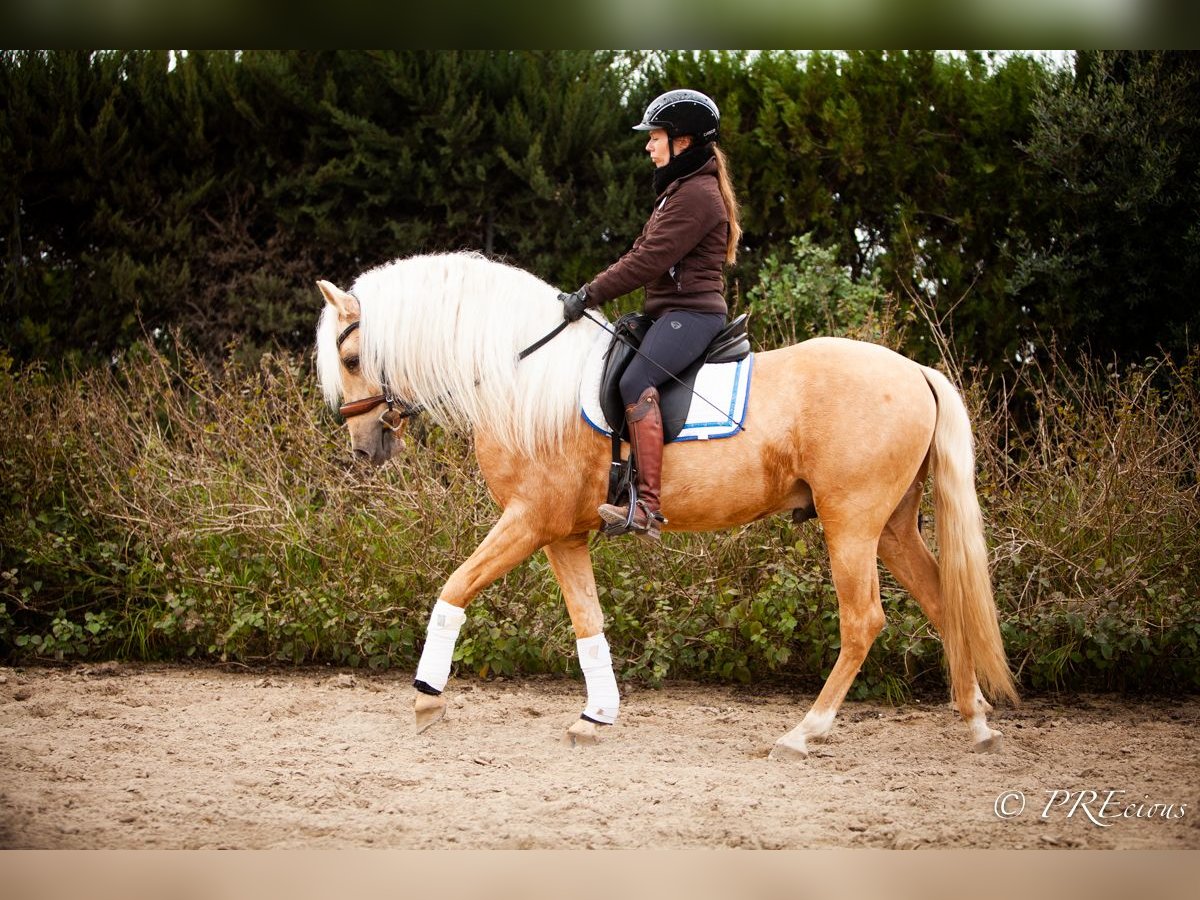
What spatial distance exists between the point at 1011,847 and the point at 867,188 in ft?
20.3

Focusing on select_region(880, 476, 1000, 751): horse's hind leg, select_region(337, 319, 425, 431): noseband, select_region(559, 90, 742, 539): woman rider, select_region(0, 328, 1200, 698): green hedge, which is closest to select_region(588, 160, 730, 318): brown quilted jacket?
select_region(559, 90, 742, 539): woman rider

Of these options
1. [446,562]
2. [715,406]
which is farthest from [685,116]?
[446,562]

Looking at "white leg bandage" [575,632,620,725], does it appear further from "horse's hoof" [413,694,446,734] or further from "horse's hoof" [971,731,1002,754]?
"horse's hoof" [971,731,1002,754]

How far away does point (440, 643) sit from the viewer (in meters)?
4.81

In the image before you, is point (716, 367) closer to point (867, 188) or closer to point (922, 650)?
point (922, 650)

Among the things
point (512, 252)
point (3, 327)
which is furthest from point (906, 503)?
point (3, 327)

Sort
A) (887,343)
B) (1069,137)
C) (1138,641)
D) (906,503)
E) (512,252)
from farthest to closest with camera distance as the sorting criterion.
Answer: (512,252) → (1069,137) → (887,343) → (1138,641) → (906,503)

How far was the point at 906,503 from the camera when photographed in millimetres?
5105

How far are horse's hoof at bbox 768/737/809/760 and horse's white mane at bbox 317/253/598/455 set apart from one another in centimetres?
161

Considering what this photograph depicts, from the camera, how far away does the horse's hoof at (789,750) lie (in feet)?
15.6

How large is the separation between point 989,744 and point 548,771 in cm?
195

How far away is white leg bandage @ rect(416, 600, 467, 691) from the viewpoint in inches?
188

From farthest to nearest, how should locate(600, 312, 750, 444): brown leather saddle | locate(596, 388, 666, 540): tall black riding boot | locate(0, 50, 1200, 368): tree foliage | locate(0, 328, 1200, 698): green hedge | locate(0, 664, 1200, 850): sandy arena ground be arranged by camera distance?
1. locate(0, 50, 1200, 368): tree foliage
2. locate(0, 328, 1200, 698): green hedge
3. locate(600, 312, 750, 444): brown leather saddle
4. locate(596, 388, 666, 540): tall black riding boot
5. locate(0, 664, 1200, 850): sandy arena ground

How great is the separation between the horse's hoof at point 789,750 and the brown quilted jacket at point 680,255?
6.11ft
